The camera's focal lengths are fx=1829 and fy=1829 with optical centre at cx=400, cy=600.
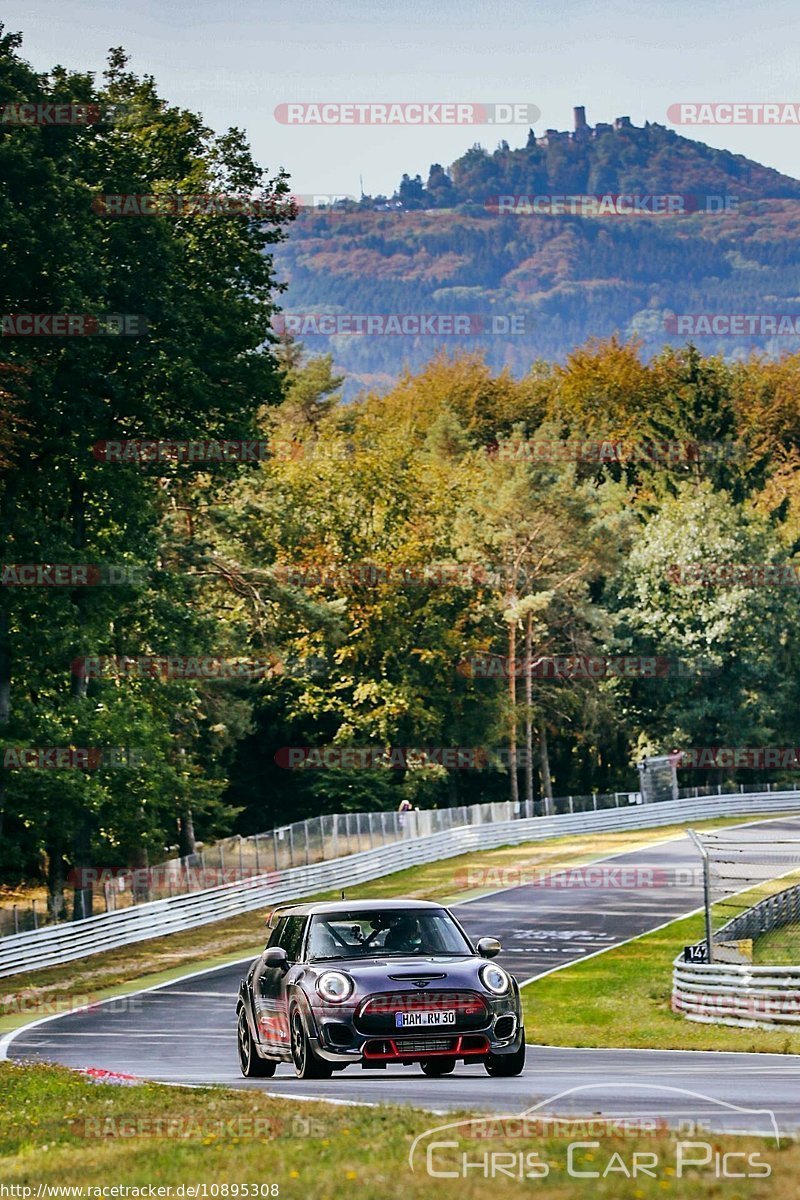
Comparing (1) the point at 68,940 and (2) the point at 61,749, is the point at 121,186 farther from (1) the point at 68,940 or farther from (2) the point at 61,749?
(1) the point at 68,940

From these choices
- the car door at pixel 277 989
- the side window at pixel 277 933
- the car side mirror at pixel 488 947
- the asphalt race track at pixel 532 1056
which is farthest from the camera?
the side window at pixel 277 933

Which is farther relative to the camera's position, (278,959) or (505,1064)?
(278,959)

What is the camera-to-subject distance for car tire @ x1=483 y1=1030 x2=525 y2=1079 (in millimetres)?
15133

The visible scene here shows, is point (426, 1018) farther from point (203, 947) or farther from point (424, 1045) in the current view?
point (203, 947)

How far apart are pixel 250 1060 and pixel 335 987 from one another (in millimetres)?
2831

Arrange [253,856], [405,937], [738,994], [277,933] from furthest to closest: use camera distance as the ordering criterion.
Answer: [253,856] → [738,994] → [277,933] → [405,937]

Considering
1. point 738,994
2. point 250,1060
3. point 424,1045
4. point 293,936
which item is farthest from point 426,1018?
point 738,994

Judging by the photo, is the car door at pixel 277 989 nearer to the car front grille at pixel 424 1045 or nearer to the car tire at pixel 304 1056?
the car tire at pixel 304 1056

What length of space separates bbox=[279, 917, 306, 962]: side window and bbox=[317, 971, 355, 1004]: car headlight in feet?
3.42

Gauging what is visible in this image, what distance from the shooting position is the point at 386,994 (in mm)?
14523

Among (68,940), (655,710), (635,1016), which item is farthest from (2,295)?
(655,710)

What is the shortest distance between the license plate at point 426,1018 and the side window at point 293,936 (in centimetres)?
148

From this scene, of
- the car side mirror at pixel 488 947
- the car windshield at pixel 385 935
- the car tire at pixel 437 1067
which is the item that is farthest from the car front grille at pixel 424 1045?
the car side mirror at pixel 488 947

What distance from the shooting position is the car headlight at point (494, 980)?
14703 mm
